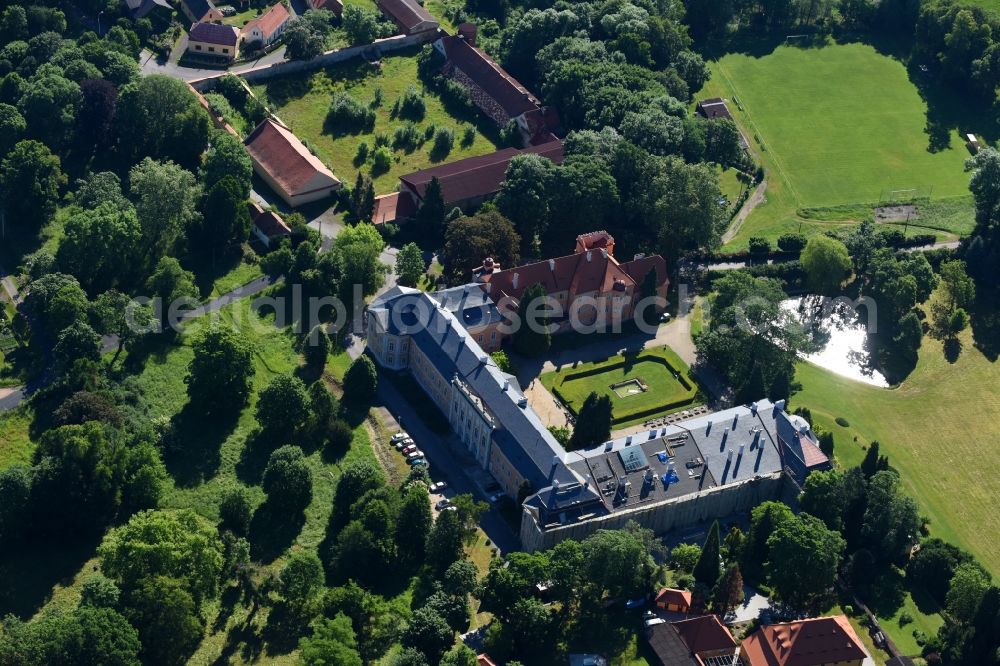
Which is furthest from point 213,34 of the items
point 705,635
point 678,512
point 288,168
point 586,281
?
point 705,635

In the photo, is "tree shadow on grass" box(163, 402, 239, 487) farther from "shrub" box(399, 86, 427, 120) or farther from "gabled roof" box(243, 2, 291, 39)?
"gabled roof" box(243, 2, 291, 39)

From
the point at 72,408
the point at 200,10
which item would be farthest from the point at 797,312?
the point at 200,10

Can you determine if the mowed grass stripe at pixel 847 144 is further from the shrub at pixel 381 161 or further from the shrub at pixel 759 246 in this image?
the shrub at pixel 381 161

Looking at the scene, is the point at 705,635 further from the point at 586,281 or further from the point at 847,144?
the point at 847,144

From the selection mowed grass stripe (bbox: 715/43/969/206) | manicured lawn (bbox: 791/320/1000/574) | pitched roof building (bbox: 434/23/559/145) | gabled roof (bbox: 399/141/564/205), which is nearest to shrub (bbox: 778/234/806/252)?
mowed grass stripe (bbox: 715/43/969/206)

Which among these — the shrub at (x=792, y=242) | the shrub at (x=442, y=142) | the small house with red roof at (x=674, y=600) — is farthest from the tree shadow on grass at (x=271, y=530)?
the shrub at (x=792, y=242)
